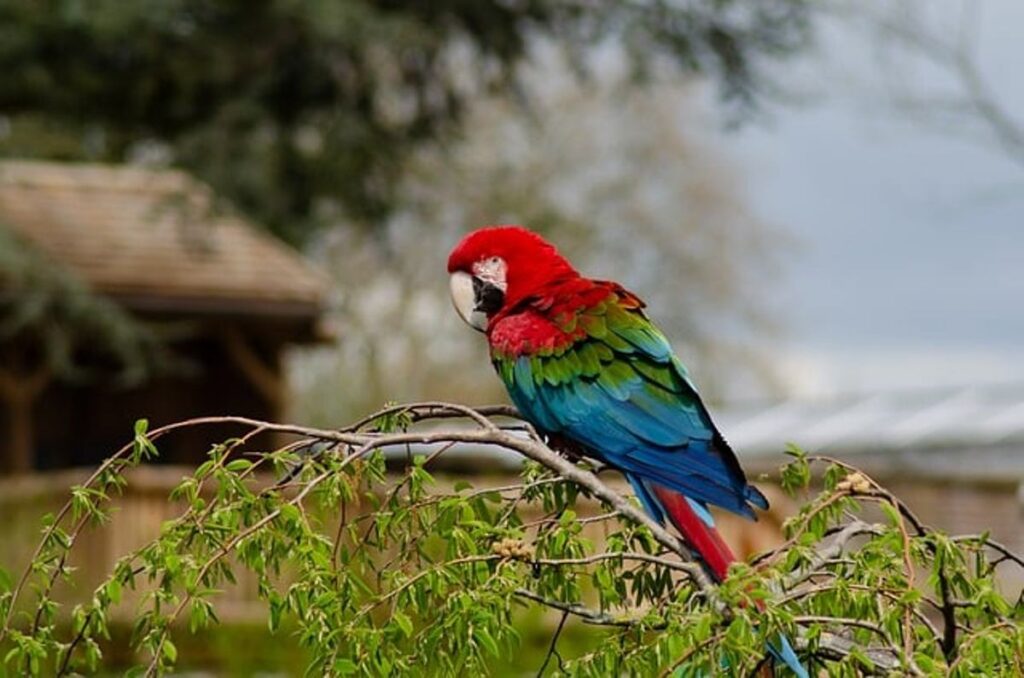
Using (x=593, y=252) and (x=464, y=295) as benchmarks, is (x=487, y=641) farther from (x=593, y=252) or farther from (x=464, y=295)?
(x=593, y=252)

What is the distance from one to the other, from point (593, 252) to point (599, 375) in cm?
2901

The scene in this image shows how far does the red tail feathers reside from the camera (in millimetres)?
3246

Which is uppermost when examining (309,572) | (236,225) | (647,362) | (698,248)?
(698,248)

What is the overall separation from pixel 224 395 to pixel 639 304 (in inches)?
684

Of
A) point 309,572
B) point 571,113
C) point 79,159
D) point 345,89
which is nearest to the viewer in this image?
point 309,572

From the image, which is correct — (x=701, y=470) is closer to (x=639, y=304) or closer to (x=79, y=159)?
(x=639, y=304)

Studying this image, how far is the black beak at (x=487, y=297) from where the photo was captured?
13.7 feet

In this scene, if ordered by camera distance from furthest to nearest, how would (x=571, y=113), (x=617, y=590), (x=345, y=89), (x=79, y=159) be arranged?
(x=571, y=113), (x=79, y=159), (x=345, y=89), (x=617, y=590)

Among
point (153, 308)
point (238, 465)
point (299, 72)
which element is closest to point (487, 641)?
point (238, 465)

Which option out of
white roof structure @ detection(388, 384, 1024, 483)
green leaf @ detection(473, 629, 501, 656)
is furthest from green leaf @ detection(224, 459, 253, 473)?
white roof structure @ detection(388, 384, 1024, 483)

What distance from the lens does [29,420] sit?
66.5 ft

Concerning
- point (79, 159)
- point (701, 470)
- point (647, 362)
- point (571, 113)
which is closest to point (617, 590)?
point (701, 470)

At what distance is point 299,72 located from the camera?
17656mm

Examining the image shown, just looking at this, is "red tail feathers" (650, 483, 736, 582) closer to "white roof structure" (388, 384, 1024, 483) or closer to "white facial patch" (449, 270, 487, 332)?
"white facial patch" (449, 270, 487, 332)
